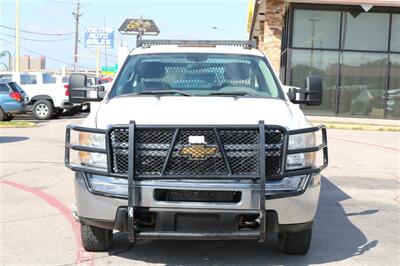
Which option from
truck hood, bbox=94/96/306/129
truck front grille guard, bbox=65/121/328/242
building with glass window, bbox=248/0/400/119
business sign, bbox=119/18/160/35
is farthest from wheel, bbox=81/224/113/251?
business sign, bbox=119/18/160/35

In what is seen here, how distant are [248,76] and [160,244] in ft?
6.52

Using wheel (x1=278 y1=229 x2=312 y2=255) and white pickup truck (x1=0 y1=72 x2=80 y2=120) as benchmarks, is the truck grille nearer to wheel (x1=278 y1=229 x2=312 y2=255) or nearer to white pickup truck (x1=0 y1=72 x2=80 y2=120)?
wheel (x1=278 y1=229 x2=312 y2=255)

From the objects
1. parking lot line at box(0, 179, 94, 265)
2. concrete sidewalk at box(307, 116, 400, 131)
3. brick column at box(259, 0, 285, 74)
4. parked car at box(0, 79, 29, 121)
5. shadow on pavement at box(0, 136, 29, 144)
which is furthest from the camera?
brick column at box(259, 0, 285, 74)

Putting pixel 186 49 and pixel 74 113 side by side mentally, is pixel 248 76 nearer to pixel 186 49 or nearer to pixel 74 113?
pixel 186 49

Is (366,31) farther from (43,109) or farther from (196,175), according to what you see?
(196,175)

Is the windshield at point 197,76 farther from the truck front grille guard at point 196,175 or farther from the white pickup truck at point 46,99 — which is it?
the white pickup truck at point 46,99

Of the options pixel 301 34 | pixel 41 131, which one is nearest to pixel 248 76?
pixel 41 131

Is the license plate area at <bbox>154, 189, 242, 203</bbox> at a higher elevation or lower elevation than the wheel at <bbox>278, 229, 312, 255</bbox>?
higher

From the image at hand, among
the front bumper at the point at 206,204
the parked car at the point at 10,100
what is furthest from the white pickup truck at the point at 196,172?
the parked car at the point at 10,100

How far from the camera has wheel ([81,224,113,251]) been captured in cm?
515

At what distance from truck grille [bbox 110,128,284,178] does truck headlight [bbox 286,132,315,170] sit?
0.37 feet

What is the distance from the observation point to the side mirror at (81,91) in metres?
6.25

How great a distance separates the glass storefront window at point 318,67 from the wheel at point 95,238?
55.3 ft

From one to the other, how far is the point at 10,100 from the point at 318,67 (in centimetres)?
1134
